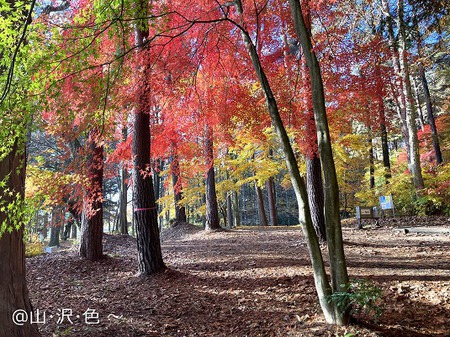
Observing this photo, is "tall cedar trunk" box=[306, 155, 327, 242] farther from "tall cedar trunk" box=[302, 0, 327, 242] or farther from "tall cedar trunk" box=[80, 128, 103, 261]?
"tall cedar trunk" box=[80, 128, 103, 261]

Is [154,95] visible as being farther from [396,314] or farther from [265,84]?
[396,314]

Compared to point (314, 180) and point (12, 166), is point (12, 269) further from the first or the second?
point (314, 180)

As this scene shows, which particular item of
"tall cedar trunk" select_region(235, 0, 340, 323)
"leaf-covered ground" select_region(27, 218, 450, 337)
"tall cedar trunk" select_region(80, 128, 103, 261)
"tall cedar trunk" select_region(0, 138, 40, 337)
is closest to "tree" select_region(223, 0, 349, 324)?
"tall cedar trunk" select_region(235, 0, 340, 323)

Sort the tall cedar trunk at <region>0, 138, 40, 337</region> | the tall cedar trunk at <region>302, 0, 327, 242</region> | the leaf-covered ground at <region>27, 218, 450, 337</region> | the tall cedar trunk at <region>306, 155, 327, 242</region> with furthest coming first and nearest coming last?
1. the tall cedar trunk at <region>306, 155, 327, 242</region>
2. the tall cedar trunk at <region>302, 0, 327, 242</region>
3. the leaf-covered ground at <region>27, 218, 450, 337</region>
4. the tall cedar trunk at <region>0, 138, 40, 337</region>

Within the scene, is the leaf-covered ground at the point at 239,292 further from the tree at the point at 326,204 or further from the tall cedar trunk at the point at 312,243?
the tree at the point at 326,204

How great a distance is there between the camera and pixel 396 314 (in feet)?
12.2

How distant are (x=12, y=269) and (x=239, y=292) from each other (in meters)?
3.30

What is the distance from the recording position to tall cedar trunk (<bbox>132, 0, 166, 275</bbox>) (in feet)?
20.7

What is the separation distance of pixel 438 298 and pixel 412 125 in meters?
10.1

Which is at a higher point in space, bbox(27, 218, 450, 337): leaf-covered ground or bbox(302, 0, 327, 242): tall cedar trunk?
bbox(302, 0, 327, 242): tall cedar trunk

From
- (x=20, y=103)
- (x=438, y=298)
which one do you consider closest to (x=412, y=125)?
(x=438, y=298)

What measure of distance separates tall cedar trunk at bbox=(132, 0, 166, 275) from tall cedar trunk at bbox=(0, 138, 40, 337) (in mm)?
3127

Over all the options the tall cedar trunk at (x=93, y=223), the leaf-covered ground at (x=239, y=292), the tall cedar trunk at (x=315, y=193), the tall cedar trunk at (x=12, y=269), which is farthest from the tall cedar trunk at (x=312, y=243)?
the tall cedar trunk at (x=93, y=223)

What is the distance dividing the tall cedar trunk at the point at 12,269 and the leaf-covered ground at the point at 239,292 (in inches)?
36.5
